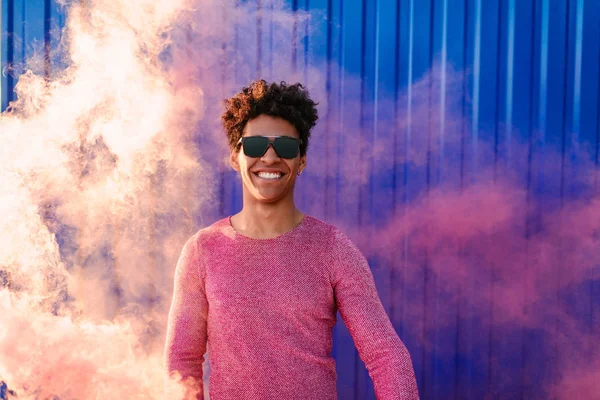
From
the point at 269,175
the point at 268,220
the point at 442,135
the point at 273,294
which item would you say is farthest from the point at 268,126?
the point at 442,135

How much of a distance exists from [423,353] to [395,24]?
83.1 inches

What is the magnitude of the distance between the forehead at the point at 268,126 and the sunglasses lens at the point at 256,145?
41 millimetres

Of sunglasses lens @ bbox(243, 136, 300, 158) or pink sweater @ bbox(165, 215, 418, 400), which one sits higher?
sunglasses lens @ bbox(243, 136, 300, 158)

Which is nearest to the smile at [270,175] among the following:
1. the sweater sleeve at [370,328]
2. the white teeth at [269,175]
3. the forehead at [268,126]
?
the white teeth at [269,175]

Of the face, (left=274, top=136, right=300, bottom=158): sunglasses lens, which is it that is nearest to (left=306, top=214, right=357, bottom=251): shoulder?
the face

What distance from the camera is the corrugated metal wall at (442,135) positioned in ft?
10.2

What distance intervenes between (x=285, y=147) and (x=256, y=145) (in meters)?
0.11

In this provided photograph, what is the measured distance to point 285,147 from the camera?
6.19 ft

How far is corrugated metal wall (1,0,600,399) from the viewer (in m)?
3.10

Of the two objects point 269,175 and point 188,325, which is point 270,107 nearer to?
point 269,175

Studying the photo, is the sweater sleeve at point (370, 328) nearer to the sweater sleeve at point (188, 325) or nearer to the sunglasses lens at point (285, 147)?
the sunglasses lens at point (285, 147)

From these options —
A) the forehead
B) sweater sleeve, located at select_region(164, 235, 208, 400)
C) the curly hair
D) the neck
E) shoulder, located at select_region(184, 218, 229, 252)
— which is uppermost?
the curly hair

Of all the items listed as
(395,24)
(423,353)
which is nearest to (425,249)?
(423,353)

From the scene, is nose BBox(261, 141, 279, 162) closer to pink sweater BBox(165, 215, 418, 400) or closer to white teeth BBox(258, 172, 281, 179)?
white teeth BBox(258, 172, 281, 179)
